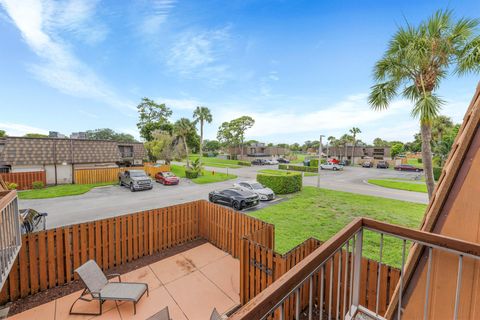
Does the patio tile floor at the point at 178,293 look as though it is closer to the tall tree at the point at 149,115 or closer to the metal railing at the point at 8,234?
the metal railing at the point at 8,234

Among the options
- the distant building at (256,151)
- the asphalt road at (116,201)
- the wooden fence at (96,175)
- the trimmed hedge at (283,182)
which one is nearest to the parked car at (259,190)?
the asphalt road at (116,201)

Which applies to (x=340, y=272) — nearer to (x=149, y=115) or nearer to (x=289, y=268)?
(x=289, y=268)

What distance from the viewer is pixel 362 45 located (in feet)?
30.5

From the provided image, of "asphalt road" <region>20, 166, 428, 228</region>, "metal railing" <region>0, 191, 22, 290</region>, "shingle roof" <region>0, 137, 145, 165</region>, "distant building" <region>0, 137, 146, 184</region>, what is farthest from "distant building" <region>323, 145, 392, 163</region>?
"metal railing" <region>0, 191, 22, 290</region>

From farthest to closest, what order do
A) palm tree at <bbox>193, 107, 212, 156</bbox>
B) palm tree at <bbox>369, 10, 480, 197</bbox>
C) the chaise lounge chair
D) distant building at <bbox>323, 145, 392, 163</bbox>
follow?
distant building at <bbox>323, 145, 392, 163</bbox>, palm tree at <bbox>193, 107, 212, 156</bbox>, palm tree at <bbox>369, 10, 480, 197</bbox>, the chaise lounge chair

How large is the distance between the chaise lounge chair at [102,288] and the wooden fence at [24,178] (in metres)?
18.3

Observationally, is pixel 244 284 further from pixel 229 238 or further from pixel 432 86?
pixel 432 86

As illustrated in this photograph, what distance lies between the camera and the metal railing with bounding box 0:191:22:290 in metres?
3.47

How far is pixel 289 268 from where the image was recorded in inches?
169

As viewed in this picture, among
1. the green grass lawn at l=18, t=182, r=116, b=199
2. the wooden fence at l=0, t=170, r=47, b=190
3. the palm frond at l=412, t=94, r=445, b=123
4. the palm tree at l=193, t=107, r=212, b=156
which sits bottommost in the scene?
the green grass lawn at l=18, t=182, r=116, b=199

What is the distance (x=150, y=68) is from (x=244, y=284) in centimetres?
1970

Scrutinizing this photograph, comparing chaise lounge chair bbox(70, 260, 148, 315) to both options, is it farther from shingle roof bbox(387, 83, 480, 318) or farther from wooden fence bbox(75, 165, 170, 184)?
wooden fence bbox(75, 165, 170, 184)

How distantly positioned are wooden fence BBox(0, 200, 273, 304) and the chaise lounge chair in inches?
48.3

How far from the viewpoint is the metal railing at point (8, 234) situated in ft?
11.4
